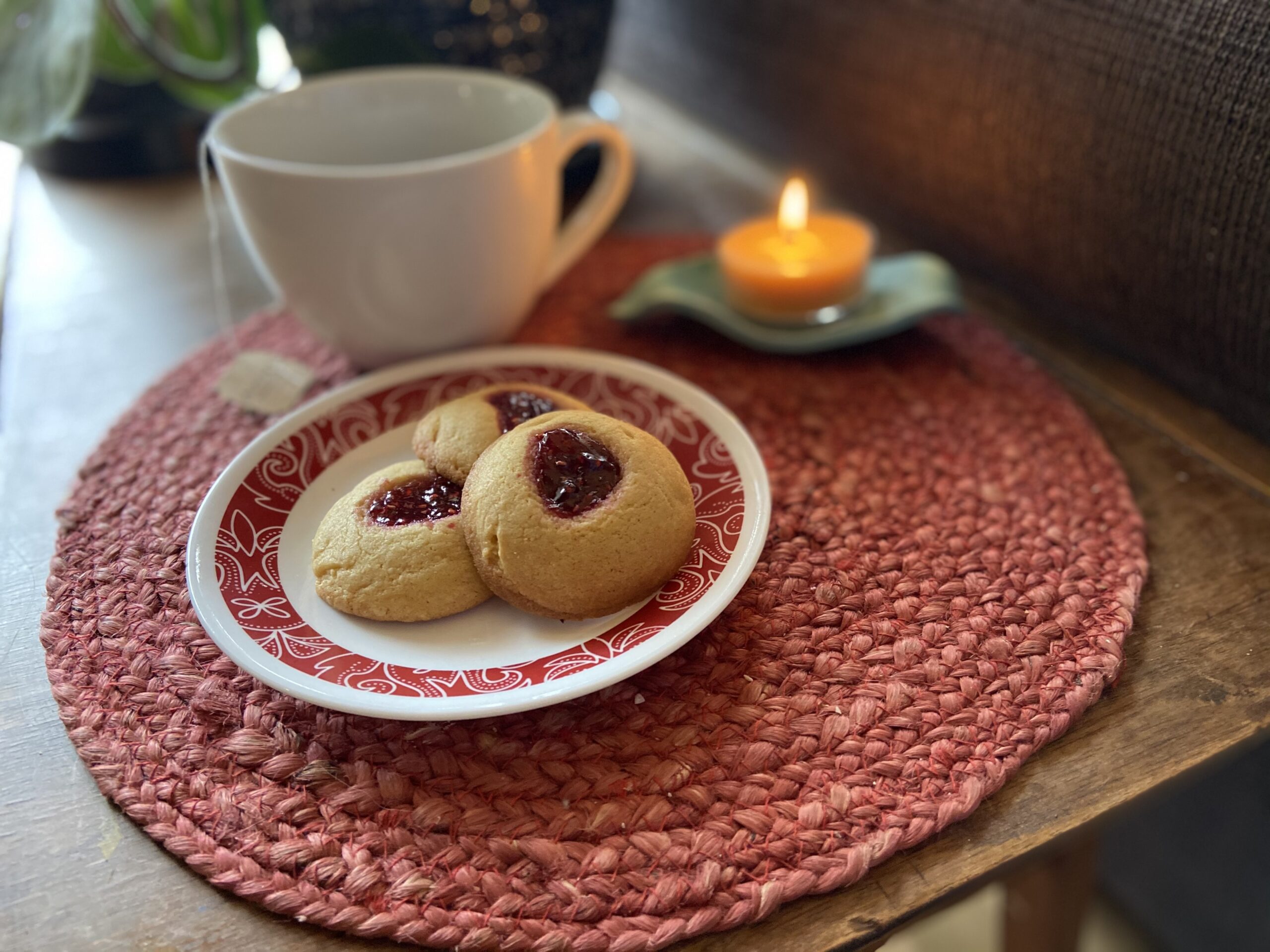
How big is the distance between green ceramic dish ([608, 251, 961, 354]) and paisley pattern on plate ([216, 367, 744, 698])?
166 mm

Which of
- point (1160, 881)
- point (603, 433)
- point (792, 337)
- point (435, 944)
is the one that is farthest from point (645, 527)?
point (1160, 881)

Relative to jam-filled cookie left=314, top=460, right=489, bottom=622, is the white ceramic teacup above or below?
above

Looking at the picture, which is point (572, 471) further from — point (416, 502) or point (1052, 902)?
point (1052, 902)

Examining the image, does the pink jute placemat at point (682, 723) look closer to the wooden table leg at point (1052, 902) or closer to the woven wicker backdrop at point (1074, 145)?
the woven wicker backdrop at point (1074, 145)

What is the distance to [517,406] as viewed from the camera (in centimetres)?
68

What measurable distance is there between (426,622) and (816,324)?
484 millimetres

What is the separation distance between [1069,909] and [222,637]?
2.46ft

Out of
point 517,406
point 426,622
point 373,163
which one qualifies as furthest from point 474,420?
point 373,163

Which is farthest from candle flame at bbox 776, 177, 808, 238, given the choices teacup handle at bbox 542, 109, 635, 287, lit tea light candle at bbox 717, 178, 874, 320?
teacup handle at bbox 542, 109, 635, 287

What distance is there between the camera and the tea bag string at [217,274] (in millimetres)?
827

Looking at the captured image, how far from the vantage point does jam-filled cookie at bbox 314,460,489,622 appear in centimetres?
57

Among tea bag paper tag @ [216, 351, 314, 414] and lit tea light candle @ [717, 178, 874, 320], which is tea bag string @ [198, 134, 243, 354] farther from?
lit tea light candle @ [717, 178, 874, 320]

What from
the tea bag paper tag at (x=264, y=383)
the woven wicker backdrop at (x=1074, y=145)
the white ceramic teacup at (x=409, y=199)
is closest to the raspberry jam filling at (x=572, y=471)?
the white ceramic teacup at (x=409, y=199)

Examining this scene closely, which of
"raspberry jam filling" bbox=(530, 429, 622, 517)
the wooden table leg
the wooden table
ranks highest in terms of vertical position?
"raspberry jam filling" bbox=(530, 429, 622, 517)
